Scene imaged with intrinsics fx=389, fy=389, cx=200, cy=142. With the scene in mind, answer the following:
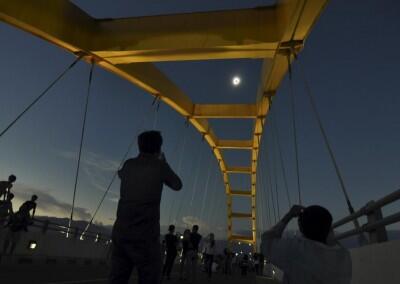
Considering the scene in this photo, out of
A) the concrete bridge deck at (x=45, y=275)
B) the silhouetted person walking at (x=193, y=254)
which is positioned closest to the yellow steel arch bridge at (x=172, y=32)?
the silhouetted person walking at (x=193, y=254)

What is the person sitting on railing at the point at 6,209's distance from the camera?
9164 millimetres

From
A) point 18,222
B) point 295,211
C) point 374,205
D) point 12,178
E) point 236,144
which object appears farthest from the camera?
point 236,144

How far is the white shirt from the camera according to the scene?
2.02 meters

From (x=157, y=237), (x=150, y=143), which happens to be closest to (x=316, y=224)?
(x=157, y=237)

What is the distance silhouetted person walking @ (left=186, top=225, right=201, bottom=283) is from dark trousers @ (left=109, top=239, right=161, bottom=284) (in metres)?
8.12

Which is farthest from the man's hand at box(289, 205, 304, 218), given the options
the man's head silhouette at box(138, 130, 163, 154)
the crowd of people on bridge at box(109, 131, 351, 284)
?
the man's head silhouette at box(138, 130, 163, 154)

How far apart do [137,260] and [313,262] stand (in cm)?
126

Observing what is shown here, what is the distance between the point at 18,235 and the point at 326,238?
30.6 feet

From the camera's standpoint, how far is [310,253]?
2057 mm

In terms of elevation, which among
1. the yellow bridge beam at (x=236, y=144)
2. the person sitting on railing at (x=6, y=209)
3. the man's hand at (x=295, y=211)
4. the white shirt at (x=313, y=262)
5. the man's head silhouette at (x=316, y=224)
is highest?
the yellow bridge beam at (x=236, y=144)

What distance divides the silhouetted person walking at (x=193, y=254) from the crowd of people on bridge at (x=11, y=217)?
426 cm

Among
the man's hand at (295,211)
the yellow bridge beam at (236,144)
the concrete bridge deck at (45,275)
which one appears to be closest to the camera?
the man's hand at (295,211)

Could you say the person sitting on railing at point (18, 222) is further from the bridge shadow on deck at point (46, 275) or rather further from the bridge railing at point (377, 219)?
the bridge railing at point (377, 219)

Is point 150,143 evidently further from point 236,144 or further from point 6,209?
point 236,144
